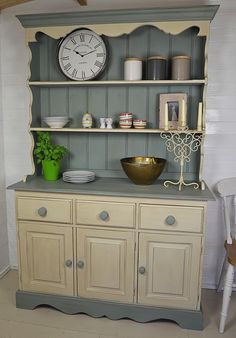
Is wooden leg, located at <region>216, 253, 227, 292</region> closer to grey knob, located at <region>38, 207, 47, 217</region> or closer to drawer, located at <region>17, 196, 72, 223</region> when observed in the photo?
drawer, located at <region>17, 196, 72, 223</region>

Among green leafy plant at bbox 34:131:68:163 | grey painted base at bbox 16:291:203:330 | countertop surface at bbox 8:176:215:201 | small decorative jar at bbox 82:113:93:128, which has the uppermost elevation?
Result: small decorative jar at bbox 82:113:93:128

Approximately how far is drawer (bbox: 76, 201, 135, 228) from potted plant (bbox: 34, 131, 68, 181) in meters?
0.36

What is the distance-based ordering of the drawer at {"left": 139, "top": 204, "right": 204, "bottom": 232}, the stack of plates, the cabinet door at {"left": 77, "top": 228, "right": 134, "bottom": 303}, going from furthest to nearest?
the stack of plates < the cabinet door at {"left": 77, "top": 228, "right": 134, "bottom": 303} < the drawer at {"left": 139, "top": 204, "right": 204, "bottom": 232}

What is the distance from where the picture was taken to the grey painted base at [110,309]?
A: 1945 mm

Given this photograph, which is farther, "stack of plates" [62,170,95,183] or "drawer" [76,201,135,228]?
"stack of plates" [62,170,95,183]

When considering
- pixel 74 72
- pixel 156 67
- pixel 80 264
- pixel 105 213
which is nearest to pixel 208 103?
pixel 156 67

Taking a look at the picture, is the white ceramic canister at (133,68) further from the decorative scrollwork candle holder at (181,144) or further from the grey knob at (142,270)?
the grey knob at (142,270)

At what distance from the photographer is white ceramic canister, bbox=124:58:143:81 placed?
2.05m

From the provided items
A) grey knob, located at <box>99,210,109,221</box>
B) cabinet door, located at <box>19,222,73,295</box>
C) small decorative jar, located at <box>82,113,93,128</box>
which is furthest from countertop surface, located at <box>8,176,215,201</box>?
small decorative jar, located at <box>82,113,93,128</box>

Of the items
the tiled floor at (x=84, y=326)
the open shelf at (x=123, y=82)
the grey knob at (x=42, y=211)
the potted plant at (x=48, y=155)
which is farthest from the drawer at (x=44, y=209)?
the open shelf at (x=123, y=82)

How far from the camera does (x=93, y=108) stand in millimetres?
2316

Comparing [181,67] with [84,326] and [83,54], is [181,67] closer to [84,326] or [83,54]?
[83,54]

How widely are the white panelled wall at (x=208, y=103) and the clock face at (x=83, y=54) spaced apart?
30cm

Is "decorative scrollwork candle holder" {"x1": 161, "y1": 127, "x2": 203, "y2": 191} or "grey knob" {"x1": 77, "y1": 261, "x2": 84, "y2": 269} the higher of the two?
"decorative scrollwork candle holder" {"x1": 161, "y1": 127, "x2": 203, "y2": 191}
